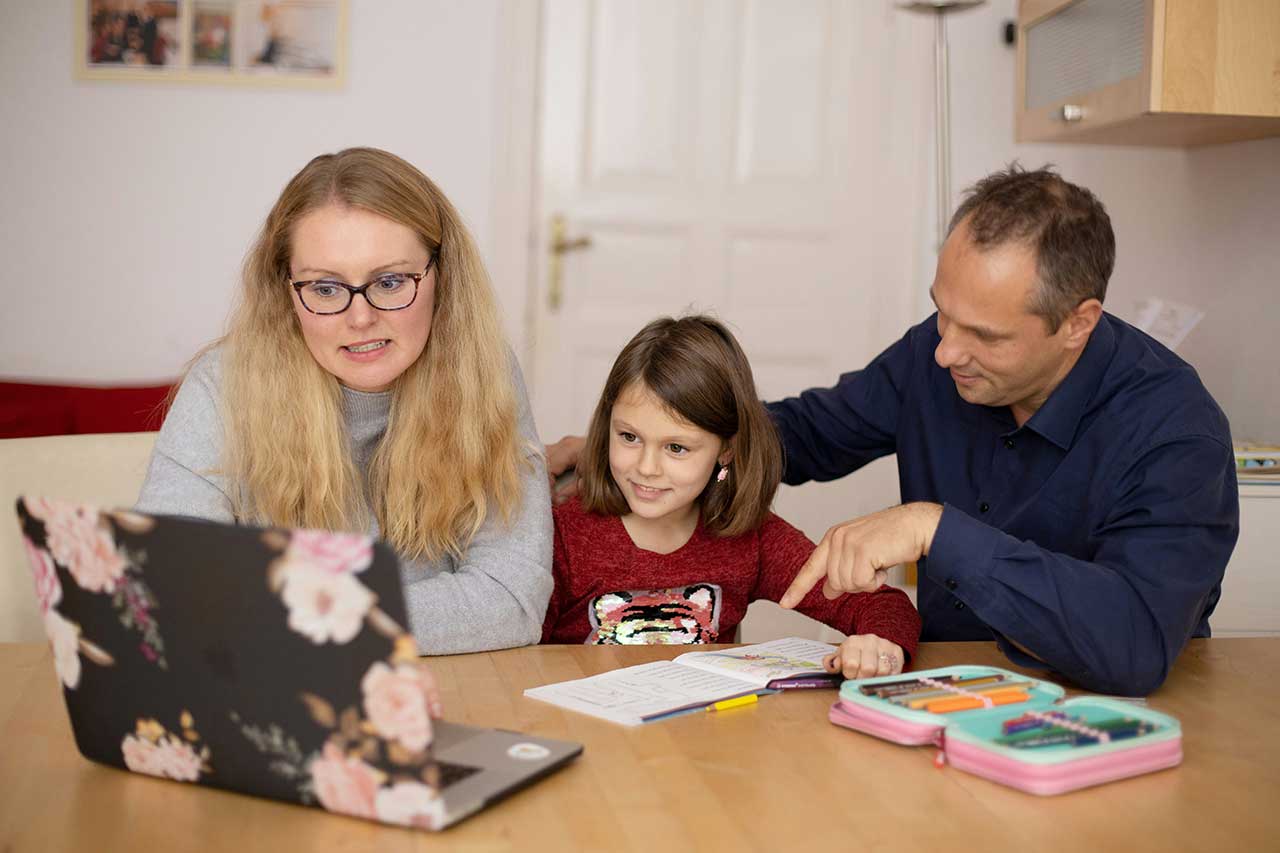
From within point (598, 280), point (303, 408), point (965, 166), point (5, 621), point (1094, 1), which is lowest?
point (5, 621)

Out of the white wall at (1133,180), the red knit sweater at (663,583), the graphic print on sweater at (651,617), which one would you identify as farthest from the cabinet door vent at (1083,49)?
the graphic print on sweater at (651,617)

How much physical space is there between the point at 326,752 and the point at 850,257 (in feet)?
10.4

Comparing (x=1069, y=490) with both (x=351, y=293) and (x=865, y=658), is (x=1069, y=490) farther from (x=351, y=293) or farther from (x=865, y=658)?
(x=351, y=293)

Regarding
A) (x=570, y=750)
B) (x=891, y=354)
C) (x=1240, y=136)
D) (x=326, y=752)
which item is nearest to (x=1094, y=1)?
(x=1240, y=136)

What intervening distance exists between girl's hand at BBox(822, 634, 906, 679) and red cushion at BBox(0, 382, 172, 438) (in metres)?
2.18

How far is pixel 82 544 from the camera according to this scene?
105 cm

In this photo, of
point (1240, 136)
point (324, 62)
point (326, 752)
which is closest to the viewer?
point (326, 752)

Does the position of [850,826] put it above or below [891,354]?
below

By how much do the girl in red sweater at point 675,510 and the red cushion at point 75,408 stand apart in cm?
163

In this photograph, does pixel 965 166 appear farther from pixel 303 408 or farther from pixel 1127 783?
pixel 1127 783

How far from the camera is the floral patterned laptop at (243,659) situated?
94 cm

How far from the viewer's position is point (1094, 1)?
2.93 metres

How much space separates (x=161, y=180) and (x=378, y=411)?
223 cm

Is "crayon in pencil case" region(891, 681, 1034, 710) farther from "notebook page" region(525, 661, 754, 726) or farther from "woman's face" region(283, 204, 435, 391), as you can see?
"woman's face" region(283, 204, 435, 391)
